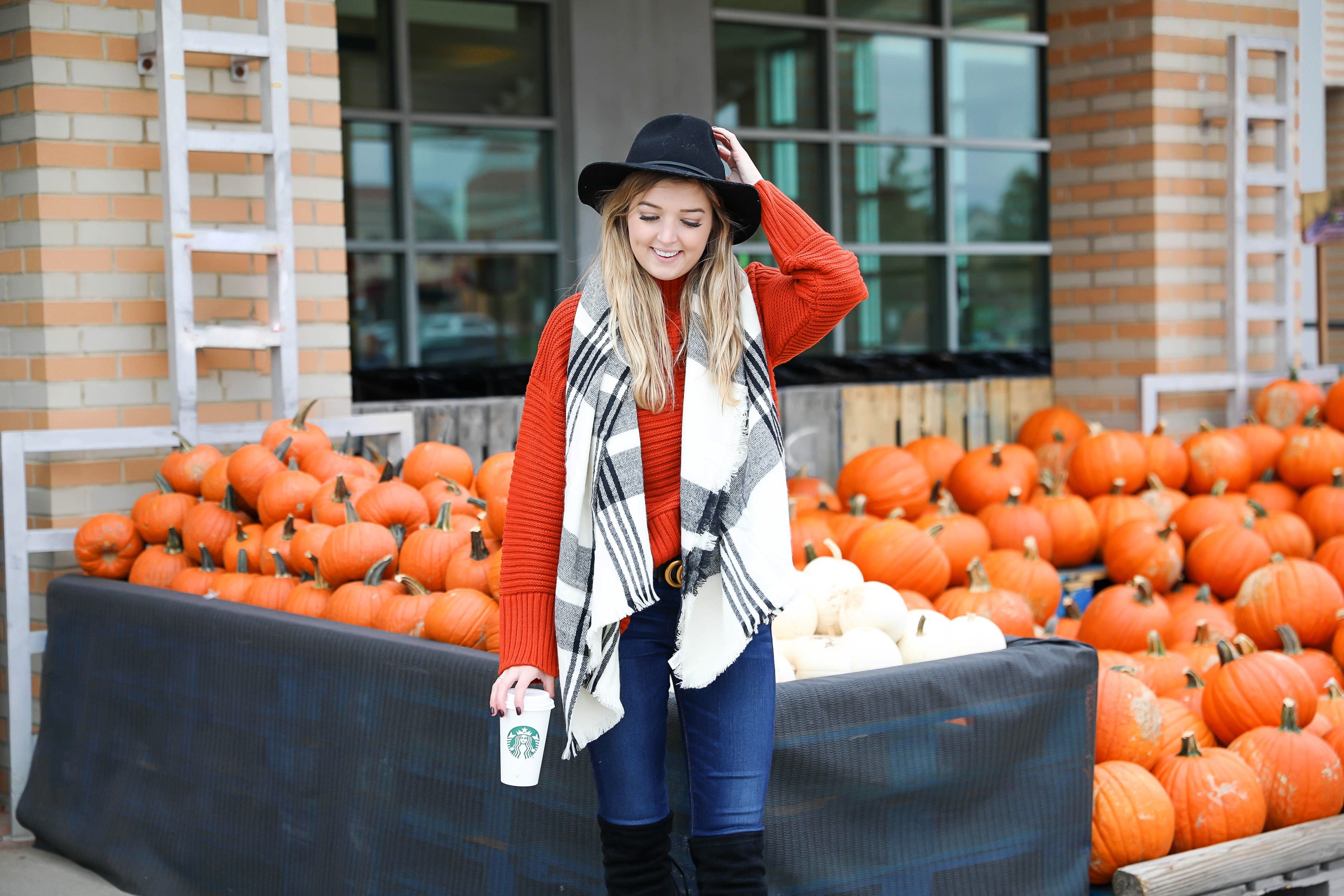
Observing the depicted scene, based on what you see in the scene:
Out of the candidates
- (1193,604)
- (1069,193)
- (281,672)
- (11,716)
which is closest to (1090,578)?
(1193,604)

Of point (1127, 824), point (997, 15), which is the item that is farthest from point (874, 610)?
point (997, 15)

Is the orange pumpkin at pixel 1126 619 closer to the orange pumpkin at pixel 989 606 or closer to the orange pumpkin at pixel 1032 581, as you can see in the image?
the orange pumpkin at pixel 1032 581

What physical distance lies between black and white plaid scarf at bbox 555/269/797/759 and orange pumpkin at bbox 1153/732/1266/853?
1.56 m

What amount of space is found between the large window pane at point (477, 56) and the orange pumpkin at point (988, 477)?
425cm

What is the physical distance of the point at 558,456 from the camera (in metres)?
2.19

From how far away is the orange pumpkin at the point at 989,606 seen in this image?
3941mm

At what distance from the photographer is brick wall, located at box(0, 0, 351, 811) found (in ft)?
13.9

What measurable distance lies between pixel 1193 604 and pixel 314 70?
138 inches

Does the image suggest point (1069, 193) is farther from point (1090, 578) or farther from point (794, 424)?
point (1090, 578)

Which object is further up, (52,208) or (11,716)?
(52,208)

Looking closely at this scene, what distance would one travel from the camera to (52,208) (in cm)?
425

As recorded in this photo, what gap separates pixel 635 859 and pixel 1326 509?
408cm

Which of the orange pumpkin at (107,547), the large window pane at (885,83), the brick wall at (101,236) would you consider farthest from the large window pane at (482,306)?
the orange pumpkin at (107,547)

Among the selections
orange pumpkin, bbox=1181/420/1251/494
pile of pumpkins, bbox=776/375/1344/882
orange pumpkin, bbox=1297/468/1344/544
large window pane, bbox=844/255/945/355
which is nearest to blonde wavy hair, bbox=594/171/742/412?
pile of pumpkins, bbox=776/375/1344/882
